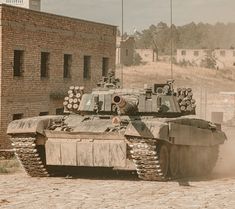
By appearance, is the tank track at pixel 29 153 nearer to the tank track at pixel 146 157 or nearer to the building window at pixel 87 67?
the tank track at pixel 146 157

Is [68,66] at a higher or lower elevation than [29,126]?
higher

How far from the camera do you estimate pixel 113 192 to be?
12336 millimetres

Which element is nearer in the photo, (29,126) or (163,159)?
(29,126)

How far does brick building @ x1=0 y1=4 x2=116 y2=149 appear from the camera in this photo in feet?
72.3

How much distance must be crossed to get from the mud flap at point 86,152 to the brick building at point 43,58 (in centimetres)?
780

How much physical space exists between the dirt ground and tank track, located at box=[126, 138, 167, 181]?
236mm

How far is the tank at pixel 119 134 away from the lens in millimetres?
13664

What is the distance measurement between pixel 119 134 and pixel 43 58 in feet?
38.9

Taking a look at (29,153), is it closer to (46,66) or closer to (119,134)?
(119,134)

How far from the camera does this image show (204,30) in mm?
115938

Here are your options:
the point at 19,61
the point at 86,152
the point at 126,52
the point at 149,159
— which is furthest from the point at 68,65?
the point at 126,52

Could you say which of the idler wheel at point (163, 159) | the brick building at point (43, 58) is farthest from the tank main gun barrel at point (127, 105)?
the brick building at point (43, 58)

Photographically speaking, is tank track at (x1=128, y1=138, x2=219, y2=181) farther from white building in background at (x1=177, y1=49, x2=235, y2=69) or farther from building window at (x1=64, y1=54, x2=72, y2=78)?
white building in background at (x1=177, y1=49, x2=235, y2=69)

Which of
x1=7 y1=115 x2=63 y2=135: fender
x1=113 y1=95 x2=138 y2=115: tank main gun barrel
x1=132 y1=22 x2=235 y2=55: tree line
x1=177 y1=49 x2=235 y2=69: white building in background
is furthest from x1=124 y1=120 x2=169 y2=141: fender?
x1=132 y1=22 x2=235 y2=55: tree line
